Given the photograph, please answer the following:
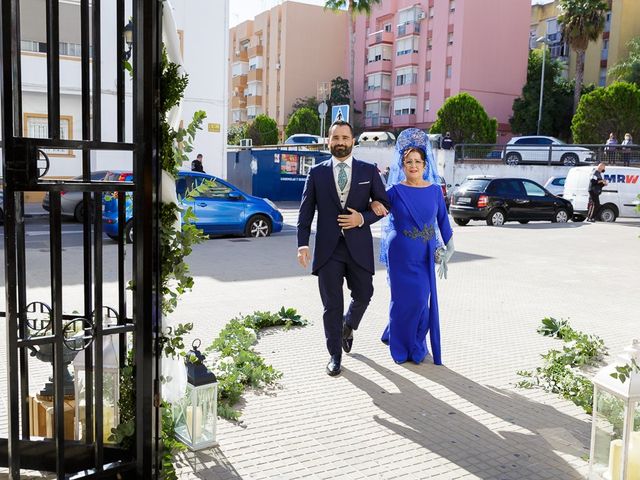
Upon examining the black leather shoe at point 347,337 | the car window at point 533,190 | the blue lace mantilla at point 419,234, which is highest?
the blue lace mantilla at point 419,234

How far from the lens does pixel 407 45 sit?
5572 cm

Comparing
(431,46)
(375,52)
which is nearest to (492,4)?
(431,46)

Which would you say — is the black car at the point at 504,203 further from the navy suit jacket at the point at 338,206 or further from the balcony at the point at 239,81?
the balcony at the point at 239,81

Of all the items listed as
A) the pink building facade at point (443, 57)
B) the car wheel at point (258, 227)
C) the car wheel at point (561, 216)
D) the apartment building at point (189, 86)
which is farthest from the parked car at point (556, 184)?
the pink building facade at point (443, 57)

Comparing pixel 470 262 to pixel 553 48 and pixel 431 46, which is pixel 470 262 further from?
pixel 553 48

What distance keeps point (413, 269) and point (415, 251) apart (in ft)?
0.49

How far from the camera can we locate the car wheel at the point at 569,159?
96.0 ft

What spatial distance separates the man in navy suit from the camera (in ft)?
16.8

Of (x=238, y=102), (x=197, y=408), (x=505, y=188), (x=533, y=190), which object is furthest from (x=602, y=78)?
(x=197, y=408)

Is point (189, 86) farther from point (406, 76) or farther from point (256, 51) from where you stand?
point (256, 51)

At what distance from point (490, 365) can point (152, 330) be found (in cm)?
350

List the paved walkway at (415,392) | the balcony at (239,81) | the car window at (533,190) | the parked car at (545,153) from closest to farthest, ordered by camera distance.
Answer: the paved walkway at (415,392)
the car window at (533,190)
the parked car at (545,153)
the balcony at (239,81)

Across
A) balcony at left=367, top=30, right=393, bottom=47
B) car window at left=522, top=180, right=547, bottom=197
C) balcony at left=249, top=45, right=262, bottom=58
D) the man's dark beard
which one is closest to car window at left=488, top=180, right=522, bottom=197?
car window at left=522, top=180, right=547, bottom=197

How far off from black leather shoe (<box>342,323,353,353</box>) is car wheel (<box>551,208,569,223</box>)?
16.0m
